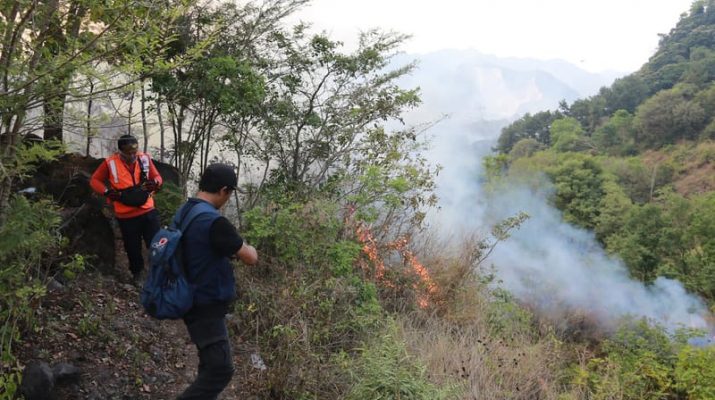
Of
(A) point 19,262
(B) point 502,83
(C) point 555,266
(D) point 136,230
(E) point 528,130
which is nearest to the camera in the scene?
(A) point 19,262

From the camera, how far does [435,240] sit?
25.0 feet

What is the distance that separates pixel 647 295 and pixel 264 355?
25.0 meters

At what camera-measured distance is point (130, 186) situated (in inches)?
179

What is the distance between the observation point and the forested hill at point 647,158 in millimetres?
25375

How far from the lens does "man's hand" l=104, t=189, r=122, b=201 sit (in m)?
4.48

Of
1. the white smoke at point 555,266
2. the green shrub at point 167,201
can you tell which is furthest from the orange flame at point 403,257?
the white smoke at point 555,266

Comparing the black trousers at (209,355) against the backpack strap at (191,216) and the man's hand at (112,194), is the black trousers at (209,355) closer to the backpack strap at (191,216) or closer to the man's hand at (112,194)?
the backpack strap at (191,216)

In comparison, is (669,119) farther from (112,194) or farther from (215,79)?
(112,194)

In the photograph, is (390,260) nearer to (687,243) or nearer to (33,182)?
(33,182)

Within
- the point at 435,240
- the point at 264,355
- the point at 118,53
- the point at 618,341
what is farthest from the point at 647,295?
the point at 118,53

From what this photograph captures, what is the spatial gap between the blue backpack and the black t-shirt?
0.39ft

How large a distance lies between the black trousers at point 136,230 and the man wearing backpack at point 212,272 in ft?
6.40

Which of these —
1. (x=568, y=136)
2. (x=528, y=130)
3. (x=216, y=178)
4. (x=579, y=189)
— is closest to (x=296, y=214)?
(x=216, y=178)

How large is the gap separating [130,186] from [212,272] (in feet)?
6.75
